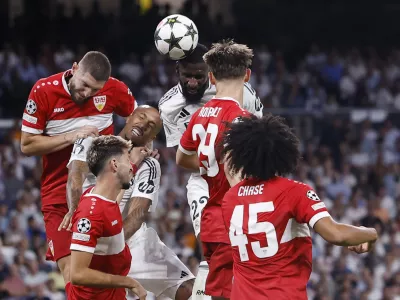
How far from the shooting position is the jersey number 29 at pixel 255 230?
17.6 feet

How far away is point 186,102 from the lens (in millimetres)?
7848

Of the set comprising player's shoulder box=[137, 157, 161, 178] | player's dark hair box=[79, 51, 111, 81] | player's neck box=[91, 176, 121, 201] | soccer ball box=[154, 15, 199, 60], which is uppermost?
soccer ball box=[154, 15, 199, 60]

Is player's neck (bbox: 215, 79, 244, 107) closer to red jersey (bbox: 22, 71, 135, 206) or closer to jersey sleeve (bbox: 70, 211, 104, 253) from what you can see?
jersey sleeve (bbox: 70, 211, 104, 253)

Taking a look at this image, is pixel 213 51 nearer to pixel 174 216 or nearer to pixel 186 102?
pixel 186 102

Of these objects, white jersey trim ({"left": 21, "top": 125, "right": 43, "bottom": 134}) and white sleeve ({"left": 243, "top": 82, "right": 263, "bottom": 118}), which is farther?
white jersey trim ({"left": 21, "top": 125, "right": 43, "bottom": 134})

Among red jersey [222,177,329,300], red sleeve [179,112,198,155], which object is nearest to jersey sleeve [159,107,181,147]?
red sleeve [179,112,198,155]

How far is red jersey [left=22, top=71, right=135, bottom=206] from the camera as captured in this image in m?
7.44

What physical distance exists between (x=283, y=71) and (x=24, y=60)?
6842mm

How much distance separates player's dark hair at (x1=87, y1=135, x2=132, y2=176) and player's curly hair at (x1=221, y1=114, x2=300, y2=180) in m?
0.92

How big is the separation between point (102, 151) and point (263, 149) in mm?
1257

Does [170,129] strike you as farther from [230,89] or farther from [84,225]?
[84,225]

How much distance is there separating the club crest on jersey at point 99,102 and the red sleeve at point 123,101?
0.50 ft

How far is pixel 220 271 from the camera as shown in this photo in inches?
256

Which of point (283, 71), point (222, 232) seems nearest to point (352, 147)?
point (283, 71)
